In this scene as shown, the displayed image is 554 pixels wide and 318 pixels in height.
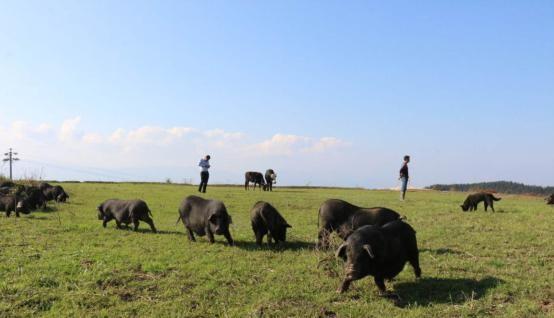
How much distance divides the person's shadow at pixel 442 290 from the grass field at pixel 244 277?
2cm

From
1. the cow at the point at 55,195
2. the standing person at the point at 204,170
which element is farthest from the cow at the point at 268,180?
the cow at the point at 55,195

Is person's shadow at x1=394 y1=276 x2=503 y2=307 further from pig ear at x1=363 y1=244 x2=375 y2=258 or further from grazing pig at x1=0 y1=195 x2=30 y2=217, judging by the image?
grazing pig at x1=0 y1=195 x2=30 y2=217

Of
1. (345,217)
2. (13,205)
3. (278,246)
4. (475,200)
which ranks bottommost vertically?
(278,246)

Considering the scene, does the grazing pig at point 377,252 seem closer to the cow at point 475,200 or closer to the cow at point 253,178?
the cow at point 475,200

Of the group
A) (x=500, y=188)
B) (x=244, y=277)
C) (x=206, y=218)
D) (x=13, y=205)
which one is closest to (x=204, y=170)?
(x=13, y=205)

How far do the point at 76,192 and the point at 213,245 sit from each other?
17814 mm

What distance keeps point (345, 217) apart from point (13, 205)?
40.0 feet

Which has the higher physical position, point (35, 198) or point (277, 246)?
point (35, 198)

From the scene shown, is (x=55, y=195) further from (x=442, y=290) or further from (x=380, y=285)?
(x=442, y=290)

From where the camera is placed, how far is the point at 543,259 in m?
9.62

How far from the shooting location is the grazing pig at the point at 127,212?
43.6 feet

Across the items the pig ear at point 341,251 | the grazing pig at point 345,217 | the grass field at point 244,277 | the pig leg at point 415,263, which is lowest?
the grass field at point 244,277

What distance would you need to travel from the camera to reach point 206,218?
1155cm

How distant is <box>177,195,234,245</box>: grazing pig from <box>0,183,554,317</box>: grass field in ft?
1.08
